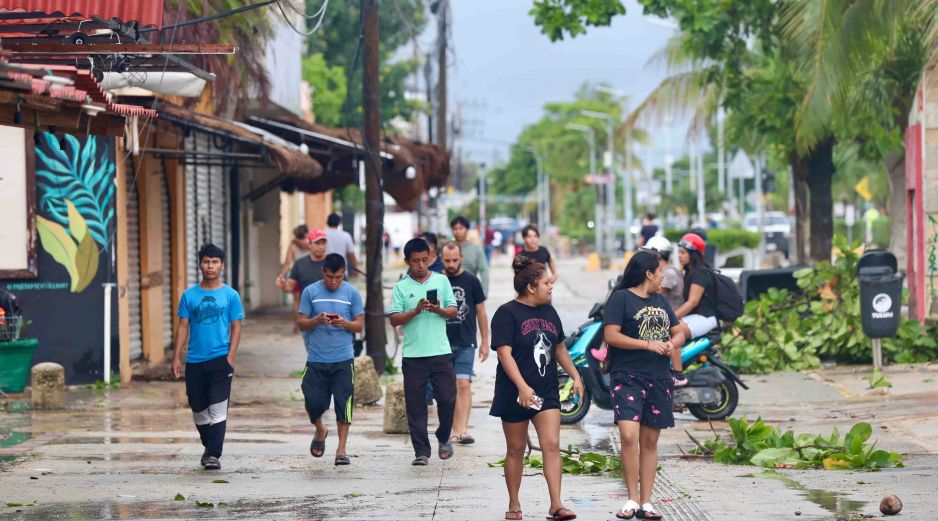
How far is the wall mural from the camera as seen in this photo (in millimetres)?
15414

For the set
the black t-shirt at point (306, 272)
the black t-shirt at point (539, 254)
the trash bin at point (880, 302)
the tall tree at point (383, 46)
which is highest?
the tall tree at point (383, 46)

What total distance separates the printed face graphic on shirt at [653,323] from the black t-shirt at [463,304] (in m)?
3.50

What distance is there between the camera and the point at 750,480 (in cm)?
979

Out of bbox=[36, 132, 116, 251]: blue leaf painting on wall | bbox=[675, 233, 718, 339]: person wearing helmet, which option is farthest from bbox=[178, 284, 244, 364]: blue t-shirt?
bbox=[36, 132, 116, 251]: blue leaf painting on wall

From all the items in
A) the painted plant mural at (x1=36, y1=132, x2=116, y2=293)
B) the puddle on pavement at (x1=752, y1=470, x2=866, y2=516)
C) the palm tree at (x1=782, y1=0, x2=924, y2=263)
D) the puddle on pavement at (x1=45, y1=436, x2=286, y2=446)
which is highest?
the palm tree at (x1=782, y1=0, x2=924, y2=263)

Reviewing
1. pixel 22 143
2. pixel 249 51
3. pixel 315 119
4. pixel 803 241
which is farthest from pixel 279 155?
pixel 315 119

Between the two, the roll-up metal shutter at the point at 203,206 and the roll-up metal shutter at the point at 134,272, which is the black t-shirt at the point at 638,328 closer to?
the roll-up metal shutter at the point at 134,272

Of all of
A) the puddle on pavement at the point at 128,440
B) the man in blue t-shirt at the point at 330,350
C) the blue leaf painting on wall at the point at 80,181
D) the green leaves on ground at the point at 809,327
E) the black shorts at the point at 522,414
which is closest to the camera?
the black shorts at the point at 522,414

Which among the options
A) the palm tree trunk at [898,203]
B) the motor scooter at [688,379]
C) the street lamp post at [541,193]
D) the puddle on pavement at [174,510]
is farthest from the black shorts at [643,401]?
the street lamp post at [541,193]

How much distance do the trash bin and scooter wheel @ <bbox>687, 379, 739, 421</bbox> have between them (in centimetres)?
320

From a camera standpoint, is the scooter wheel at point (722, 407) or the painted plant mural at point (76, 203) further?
the painted plant mural at point (76, 203)

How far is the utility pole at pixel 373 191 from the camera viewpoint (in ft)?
56.0

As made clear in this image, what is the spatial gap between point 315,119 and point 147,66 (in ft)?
119

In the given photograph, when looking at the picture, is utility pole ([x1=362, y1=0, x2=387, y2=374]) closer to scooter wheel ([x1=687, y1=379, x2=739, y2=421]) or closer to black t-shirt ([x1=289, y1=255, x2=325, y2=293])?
black t-shirt ([x1=289, y1=255, x2=325, y2=293])
